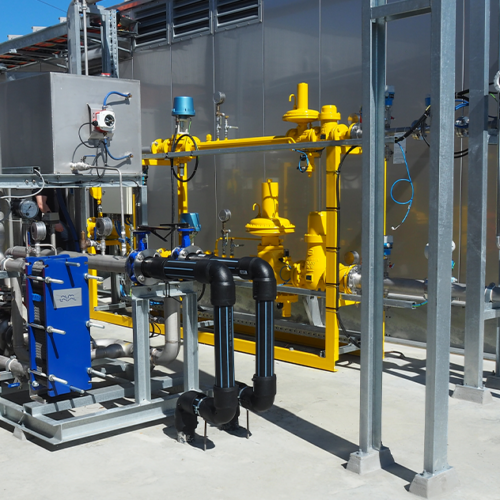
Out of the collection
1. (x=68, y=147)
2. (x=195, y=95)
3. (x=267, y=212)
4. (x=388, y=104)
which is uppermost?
(x=195, y=95)

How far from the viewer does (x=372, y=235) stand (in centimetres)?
379

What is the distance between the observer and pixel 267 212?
22.2 feet

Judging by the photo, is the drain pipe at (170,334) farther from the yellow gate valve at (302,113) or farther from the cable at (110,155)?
the yellow gate valve at (302,113)

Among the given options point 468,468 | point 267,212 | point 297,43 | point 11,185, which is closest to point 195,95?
point 297,43

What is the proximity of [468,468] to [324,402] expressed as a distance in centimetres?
145

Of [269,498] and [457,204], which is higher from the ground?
[457,204]

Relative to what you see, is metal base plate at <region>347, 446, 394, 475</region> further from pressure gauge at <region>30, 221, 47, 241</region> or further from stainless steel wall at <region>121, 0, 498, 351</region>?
stainless steel wall at <region>121, 0, 498, 351</region>

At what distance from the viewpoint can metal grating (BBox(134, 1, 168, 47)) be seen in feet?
31.3

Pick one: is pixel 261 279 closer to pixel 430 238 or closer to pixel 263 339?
pixel 263 339

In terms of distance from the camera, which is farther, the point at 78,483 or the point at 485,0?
the point at 485,0

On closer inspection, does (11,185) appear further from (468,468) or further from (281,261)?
(468,468)

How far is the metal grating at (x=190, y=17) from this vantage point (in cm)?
884

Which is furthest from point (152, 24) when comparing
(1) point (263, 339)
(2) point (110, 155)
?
(1) point (263, 339)

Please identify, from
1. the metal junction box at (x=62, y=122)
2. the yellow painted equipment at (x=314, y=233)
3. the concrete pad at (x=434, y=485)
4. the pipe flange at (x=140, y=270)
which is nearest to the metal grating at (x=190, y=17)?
the yellow painted equipment at (x=314, y=233)
